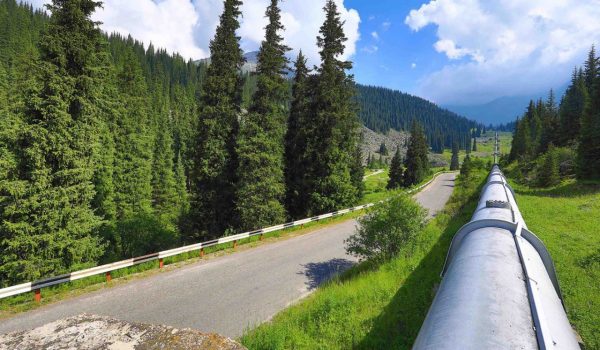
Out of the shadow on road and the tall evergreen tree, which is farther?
the tall evergreen tree

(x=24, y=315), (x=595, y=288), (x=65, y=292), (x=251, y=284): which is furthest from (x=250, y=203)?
(x=595, y=288)

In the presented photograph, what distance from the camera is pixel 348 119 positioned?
30.5 meters

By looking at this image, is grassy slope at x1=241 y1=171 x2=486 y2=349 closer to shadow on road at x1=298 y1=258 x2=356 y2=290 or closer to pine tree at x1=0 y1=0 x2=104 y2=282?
shadow on road at x1=298 y1=258 x2=356 y2=290

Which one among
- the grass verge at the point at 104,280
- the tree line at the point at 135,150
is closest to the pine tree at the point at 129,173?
the tree line at the point at 135,150

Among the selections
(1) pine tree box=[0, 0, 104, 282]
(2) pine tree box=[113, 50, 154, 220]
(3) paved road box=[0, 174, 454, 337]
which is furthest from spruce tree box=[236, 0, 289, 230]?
(2) pine tree box=[113, 50, 154, 220]

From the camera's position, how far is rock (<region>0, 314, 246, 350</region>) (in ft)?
11.3

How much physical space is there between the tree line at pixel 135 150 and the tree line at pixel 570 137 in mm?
25051

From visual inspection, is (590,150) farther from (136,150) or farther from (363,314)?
(136,150)

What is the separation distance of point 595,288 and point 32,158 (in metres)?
20.6

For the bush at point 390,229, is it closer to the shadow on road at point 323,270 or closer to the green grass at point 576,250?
the shadow on road at point 323,270

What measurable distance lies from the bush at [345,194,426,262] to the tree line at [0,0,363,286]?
1004 centimetres

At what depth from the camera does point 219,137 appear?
23.6 meters

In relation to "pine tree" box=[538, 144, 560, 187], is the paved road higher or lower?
A: lower

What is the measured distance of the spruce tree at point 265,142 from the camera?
22.2 m
